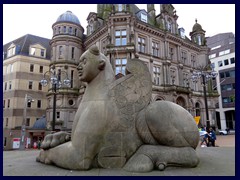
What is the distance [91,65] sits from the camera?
5.45 metres

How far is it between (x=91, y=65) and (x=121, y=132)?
1.96 metres

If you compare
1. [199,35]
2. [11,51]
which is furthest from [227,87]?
[11,51]

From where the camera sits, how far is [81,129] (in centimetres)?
475

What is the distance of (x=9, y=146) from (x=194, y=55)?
3773 cm

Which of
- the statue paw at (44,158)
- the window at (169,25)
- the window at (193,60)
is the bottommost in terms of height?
the statue paw at (44,158)

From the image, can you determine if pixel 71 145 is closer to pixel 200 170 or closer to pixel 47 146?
pixel 47 146

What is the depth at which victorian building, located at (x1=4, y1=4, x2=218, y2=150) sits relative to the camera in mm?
29375

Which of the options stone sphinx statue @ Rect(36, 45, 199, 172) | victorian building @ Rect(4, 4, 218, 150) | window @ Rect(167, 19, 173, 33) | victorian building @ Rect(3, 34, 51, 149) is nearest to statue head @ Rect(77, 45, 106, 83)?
stone sphinx statue @ Rect(36, 45, 199, 172)

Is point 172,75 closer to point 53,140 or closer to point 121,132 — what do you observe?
point 121,132

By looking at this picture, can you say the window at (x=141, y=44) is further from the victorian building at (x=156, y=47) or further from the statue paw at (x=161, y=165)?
the statue paw at (x=161, y=165)

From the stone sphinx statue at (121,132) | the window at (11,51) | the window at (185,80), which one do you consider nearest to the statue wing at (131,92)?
the stone sphinx statue at (121,132)

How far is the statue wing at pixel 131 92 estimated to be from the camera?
5156 millimetres

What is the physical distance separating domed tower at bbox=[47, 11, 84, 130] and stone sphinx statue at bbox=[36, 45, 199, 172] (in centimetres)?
2797
